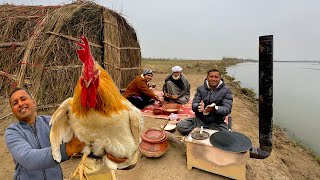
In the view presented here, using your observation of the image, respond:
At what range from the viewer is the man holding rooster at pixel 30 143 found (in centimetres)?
176

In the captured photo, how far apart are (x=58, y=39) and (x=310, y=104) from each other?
14.2 meters

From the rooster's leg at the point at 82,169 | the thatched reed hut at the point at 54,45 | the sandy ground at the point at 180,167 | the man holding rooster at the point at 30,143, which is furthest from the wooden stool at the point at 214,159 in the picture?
the thatched reed hut at the point at 54,45

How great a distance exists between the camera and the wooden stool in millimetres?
3709

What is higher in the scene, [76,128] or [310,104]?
[76,128]

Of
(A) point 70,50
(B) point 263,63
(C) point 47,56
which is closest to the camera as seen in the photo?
(B) point 263,63

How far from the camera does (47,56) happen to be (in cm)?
708

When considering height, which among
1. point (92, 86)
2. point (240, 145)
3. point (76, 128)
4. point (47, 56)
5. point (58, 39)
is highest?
point (58, 39)

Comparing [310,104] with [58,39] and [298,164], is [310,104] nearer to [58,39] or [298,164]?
[298,164]

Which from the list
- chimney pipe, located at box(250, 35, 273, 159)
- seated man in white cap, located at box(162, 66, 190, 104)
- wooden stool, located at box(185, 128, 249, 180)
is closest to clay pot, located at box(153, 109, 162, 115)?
seated man in white cap, located at box(162, 66, 190, 104)

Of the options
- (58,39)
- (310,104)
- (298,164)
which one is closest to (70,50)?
(58,39)

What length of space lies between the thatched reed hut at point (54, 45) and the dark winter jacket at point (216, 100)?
14.7 feet

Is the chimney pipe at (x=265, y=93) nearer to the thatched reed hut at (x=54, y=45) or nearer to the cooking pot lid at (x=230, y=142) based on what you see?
the cooking pot lid at (x=230, y=142)

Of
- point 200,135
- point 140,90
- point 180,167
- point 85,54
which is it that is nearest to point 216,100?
point 200,135

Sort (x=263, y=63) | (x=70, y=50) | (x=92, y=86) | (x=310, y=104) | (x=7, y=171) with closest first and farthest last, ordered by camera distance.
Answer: (x=92, y=86)
(x=263, y=63)
(x=7, y=171)
(x=70, y=50)
(x=310, y=104)
